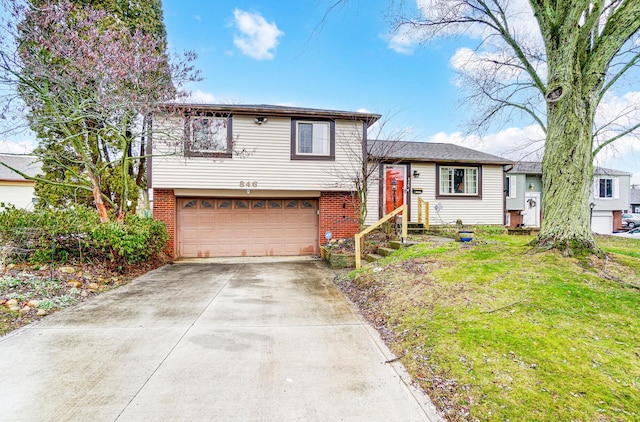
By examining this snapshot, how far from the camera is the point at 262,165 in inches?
400

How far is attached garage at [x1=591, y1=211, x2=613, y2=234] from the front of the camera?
Result: 21297 millimetres

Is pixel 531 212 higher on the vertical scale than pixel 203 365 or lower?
higher

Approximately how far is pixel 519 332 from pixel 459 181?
10.4 meters

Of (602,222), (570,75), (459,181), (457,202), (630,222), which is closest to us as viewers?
(570,75)

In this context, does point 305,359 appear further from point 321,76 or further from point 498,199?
point 498,199

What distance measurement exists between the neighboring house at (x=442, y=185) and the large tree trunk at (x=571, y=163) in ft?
20.1

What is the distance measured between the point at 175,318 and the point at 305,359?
2.32 metres

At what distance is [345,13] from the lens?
19.6 feet

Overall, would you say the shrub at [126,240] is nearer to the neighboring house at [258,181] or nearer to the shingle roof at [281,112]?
the neighboring house at [258,181]

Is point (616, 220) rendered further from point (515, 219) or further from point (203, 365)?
point (203, 365)

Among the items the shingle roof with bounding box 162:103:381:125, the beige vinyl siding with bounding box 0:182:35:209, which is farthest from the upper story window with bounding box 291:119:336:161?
the beige vinyl siding with bounding box 0:182:35:209

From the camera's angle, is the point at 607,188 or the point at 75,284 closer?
the point at 75,284

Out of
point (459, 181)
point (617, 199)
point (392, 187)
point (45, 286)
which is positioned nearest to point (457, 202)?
point (459, 181)

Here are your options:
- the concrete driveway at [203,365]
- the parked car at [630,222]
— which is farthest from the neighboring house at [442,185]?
the parked car at [630,222]
